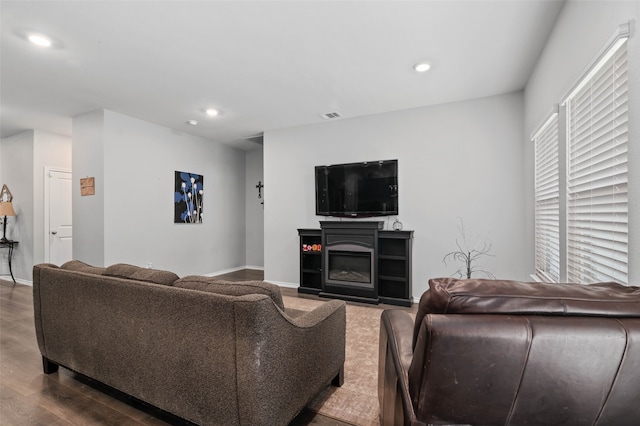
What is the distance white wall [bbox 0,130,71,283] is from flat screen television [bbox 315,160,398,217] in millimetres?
4812

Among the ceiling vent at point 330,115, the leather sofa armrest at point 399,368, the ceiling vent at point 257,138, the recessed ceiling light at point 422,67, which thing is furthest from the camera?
the ceiling vent at point 257,138

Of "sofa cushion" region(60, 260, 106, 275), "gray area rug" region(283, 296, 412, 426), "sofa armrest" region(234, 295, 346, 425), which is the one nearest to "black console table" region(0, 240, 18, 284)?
"sofa cushion" region(60, 260, 106, 275)

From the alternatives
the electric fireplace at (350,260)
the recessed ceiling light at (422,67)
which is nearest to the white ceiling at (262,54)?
the recessed ceiling light at (422,67)

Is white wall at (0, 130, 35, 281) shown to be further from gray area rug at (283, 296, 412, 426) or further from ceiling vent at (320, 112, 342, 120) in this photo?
gray area rug at (283, 296, 412, 426)

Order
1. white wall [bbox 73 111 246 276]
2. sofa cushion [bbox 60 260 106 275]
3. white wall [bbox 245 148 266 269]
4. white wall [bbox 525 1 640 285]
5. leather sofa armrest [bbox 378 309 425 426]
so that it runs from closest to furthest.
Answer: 1. leather sofa armrest [bbox 378 309 425 426]
2. white wall [bbox 525 1 640 285]
3. sofa cushion [bbox 60 260 106 275]
4. white wall [bbox 73 111 246 276]
5. white wall [bbox 245 148 266 269]

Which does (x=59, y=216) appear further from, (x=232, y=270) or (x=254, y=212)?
(x=254, y=212)

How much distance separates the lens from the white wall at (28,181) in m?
5.18

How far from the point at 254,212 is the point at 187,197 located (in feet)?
5.58

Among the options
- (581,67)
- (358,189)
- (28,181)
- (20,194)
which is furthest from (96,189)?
(581,67)

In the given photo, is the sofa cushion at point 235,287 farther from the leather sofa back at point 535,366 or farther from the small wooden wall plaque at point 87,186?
the small wooden wall plaque at point 87,186

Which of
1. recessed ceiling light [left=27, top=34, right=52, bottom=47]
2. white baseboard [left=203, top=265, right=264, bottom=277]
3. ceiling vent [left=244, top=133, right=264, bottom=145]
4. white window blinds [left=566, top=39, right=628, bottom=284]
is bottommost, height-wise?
white baseboard [left=203, top=265, right=264, bottom=277]

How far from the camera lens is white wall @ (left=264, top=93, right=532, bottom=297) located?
366cm

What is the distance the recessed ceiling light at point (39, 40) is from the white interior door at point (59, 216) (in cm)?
377

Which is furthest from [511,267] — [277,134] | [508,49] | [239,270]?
[239,270]
